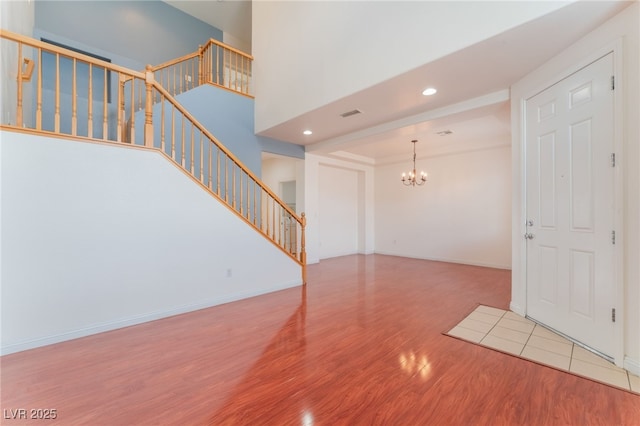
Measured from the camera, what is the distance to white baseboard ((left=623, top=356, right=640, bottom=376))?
205 cm

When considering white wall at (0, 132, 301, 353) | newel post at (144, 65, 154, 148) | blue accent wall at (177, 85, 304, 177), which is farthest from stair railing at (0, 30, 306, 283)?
blue accent wall at (177, 85, 304, 177)

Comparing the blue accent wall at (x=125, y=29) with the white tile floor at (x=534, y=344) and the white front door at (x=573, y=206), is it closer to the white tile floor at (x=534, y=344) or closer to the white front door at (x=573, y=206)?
the white front door at (x=573, y=206)

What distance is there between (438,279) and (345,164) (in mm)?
3998

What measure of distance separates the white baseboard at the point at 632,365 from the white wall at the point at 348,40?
2.85 meters

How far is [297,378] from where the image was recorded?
204 cm

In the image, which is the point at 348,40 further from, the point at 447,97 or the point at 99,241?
the point at 99,241

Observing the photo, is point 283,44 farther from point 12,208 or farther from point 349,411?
point 349,411

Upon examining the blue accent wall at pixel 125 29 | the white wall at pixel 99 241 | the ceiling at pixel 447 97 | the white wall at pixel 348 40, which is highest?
the blue accent wall at pixel 125 29

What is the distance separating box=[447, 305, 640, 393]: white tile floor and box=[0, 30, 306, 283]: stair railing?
2.73m

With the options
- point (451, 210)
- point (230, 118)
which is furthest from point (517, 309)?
point (230, 118)

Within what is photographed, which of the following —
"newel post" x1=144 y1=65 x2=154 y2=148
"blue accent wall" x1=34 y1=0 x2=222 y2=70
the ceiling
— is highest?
"blue accent wall" x1=34 y1=0 x2=222 y2=70

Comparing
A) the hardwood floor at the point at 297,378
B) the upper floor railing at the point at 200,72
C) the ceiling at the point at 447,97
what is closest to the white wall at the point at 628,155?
the ceiling at the point at 447,97

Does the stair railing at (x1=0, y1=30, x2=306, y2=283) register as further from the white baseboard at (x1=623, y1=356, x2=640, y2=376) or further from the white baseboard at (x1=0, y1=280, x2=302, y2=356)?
the white baseboard at (x1=623, y1=356, x2=640, y2=376)

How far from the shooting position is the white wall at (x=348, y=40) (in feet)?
8.57
